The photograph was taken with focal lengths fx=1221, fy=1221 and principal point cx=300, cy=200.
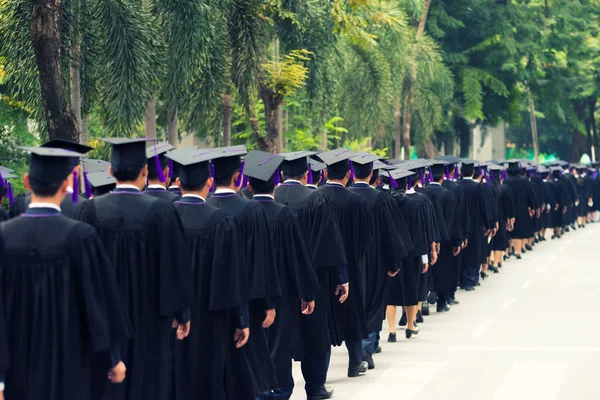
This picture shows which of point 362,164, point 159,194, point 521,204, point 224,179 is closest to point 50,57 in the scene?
point 362,164

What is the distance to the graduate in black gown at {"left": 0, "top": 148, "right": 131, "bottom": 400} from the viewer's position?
6.43 meters

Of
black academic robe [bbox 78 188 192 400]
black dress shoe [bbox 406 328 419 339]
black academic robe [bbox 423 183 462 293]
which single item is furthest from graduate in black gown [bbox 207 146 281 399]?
black academic robe [bbox 423 183 462 293]

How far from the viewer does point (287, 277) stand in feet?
30.6

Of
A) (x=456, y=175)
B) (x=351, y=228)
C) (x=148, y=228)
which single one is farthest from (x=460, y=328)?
(x=148, y=228)

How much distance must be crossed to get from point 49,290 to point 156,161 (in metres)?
2.23

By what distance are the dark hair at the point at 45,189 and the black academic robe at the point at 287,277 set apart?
2619 millimetres

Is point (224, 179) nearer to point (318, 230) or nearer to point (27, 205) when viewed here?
point (27, 205)

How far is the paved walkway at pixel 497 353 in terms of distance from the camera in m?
10.3

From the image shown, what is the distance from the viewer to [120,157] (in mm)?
7273

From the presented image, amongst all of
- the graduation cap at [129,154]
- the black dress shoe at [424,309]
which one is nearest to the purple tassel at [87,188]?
the graduation cap at [129,154]

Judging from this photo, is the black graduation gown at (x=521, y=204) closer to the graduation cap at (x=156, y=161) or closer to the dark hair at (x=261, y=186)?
the graduation cap at (x=156, y=161)

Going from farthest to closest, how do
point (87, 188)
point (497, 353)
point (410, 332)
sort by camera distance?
point (410, 332) < point (497, 353) < point (87, 188)

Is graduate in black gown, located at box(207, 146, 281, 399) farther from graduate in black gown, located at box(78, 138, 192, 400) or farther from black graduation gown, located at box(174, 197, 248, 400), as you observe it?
graduate in black gown, located at box(78, 138, 192, 400)

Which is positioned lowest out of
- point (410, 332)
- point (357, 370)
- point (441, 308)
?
point (441, 308)
